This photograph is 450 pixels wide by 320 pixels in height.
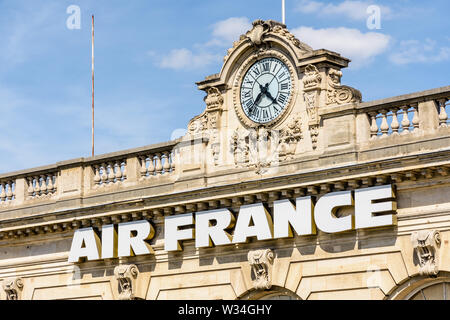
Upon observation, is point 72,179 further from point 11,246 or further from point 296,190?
point 296,190

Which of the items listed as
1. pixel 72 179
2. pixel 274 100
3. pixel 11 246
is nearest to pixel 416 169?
pixel 274 100

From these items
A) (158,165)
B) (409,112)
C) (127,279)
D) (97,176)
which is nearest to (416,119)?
(409,112)

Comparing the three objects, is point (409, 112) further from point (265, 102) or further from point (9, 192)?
point (9, 192)

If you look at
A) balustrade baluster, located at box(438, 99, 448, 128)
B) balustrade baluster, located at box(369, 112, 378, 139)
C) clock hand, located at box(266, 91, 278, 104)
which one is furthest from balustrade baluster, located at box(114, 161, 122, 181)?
balustrade baluster, located at box(438, 99, 448, 128)

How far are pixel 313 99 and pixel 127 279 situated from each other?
789 cm

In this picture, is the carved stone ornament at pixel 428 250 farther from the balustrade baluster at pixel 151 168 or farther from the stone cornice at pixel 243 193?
the balustrade baluster at pixel 151 168

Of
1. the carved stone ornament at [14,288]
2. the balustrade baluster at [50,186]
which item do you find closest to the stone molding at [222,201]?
the balustrade baluster at [50,186]

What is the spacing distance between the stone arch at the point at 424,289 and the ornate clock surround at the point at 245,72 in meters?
5.92

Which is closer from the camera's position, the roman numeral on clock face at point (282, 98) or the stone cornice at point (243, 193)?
the stone cornice at point (243, 193)

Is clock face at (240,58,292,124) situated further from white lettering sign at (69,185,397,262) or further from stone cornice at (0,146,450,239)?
white lettering sign at (69,185,397,262)

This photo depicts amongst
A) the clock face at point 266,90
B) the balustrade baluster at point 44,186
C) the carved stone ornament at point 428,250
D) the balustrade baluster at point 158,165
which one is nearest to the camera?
the carved stone ornament at point 428,250

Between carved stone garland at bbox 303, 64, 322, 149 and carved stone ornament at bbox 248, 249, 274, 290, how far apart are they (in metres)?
3.09

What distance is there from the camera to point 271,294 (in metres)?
34.6

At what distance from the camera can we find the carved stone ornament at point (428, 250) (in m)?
31.0
